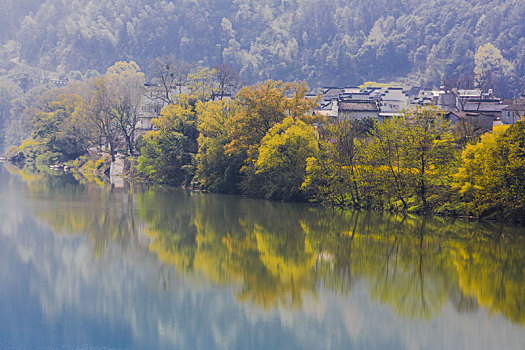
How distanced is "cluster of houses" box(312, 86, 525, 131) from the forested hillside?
118 feet

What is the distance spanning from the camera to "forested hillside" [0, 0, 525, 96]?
146 m

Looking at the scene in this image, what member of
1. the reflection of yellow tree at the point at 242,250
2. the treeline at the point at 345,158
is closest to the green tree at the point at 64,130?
the treeline at the point at 345,158

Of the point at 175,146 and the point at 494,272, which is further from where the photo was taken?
the point at 175,146

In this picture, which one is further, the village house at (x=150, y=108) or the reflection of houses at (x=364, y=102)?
the village house at (x=150, y=108)

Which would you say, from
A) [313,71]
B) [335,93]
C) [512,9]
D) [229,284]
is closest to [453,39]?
[512,9]

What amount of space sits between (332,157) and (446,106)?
43169mm

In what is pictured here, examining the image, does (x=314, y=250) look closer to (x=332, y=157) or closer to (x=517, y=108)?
(x=332, y=157)

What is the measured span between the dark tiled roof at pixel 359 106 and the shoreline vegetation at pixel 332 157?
8090mm

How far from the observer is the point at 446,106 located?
7881cm

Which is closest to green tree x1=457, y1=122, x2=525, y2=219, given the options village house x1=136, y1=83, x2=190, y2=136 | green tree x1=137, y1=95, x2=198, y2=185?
green tree x1=137, y1=95, x2=198, y2=185

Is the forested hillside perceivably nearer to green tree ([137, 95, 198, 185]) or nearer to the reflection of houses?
the reflection of houses

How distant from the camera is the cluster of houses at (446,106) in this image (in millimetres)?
58878

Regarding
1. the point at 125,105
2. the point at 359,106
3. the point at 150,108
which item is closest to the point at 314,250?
the point at 359,106

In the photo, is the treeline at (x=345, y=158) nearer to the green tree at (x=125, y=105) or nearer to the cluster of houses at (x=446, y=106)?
the cluster of houses at (x=446, y=106)
